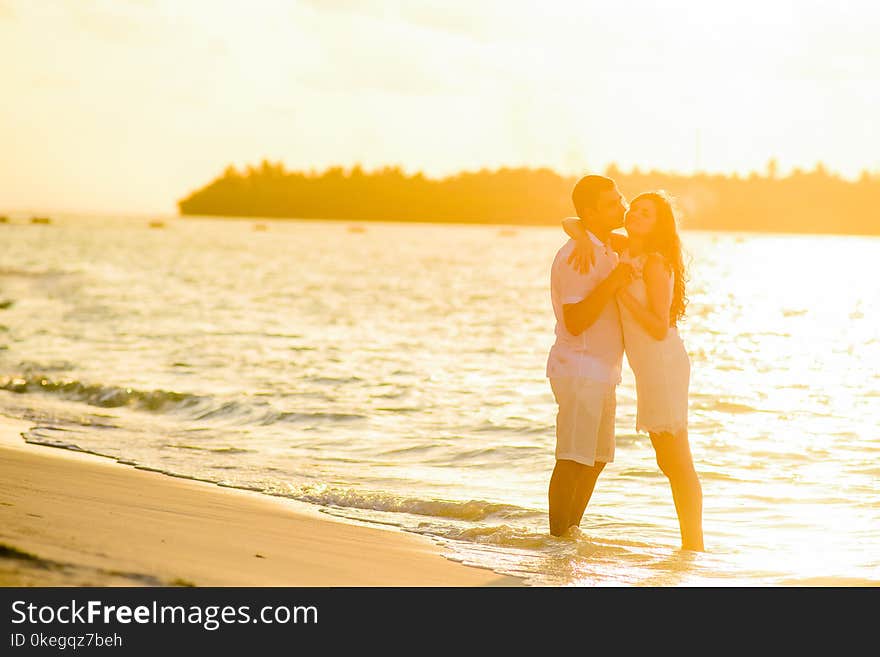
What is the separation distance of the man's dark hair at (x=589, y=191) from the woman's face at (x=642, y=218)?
0.19 metres

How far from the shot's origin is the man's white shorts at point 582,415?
20.7 feet

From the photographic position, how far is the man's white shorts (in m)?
6.32

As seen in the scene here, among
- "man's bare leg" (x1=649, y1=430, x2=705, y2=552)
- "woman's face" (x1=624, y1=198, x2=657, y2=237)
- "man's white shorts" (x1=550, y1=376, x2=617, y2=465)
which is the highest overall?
"woman's face" (x1=624, y1=198, x2=657, y2=237)

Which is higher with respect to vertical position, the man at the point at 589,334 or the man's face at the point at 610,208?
the man's face at the point at 610,208

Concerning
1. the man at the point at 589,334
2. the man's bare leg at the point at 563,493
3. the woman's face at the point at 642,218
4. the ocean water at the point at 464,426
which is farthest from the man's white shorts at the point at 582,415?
the woman's face at the point at 642,218

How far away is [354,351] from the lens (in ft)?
64.5

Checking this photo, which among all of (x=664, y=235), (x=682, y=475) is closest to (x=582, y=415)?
(x=682, y=475)

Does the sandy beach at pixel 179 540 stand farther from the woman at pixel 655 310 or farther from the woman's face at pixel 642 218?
the woman's face at pixel 642 218

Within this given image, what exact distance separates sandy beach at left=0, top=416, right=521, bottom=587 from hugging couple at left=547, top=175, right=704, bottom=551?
1.07 metres

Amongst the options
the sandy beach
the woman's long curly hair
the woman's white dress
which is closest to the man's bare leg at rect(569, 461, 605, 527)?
the woman's white dress

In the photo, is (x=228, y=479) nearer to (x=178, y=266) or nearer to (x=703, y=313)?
(x=703, y=313)

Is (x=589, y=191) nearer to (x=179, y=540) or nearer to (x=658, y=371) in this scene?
(x=658, y=371)

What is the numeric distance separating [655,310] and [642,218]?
512mm

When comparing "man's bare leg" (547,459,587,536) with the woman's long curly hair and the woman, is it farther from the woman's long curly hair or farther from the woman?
the woman's long curly hair
